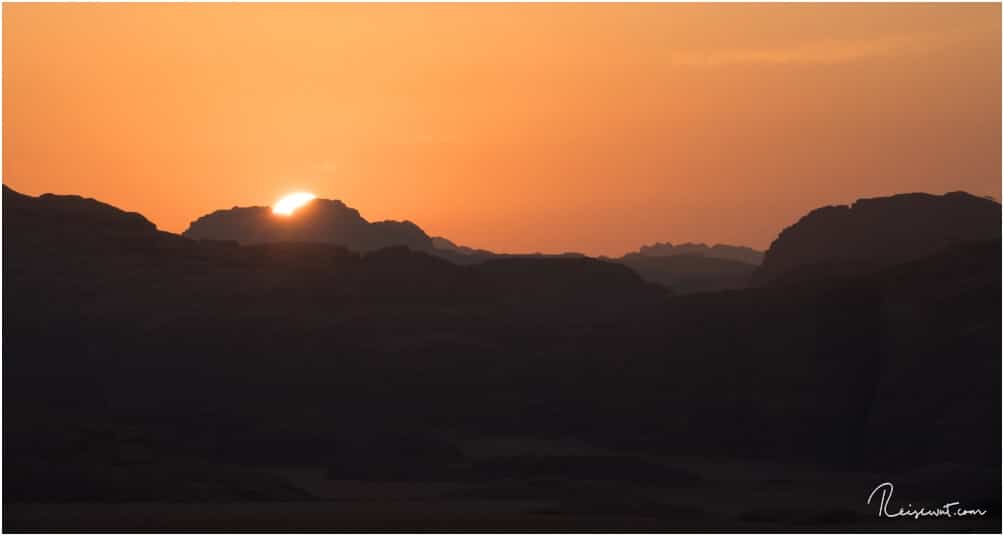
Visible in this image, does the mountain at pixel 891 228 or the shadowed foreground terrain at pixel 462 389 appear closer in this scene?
the shadowed foreground terrain at pixel 462 389

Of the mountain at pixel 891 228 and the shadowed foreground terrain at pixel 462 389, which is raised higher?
the mountain at pixel 891 228

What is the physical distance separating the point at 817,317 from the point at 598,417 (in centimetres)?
1205

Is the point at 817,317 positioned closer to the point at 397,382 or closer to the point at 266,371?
the point at 397,382

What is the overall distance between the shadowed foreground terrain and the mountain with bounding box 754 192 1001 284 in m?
16.6

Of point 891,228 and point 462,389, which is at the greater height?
point 891,228

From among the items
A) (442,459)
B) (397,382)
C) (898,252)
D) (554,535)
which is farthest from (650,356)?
(554,535)

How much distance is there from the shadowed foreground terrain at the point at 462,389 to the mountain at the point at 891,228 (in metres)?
16.6

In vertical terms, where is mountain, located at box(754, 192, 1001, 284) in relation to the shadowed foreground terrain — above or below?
above

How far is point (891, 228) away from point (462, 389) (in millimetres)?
43863

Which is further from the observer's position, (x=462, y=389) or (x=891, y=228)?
(x=891, y=228)

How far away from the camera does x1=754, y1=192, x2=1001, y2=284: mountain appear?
112375 mm

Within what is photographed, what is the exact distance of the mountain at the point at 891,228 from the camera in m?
112

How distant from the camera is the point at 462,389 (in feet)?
279

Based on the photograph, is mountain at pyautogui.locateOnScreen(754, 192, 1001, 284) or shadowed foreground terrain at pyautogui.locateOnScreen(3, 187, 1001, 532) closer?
shadowed foreground terrain at pyautogui.locateOnScreen(3, 187, 1001, 532)
